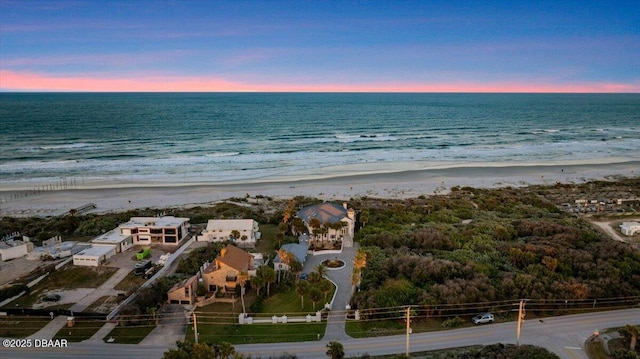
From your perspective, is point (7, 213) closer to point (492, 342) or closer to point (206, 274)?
point (206, 274)

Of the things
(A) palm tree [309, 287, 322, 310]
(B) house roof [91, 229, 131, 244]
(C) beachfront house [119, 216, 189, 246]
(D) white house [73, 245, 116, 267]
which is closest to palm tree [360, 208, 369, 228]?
(A) palm tree [309, 287, 322, 310]

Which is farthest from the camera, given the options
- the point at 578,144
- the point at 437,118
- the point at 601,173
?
the point at 437,118

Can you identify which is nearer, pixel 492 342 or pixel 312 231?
pixel 492 342

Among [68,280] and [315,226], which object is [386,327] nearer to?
[315,226]

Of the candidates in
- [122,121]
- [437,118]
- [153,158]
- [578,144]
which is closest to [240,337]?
[153,158]

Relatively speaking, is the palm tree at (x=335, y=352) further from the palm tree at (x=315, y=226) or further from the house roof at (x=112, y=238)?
the house roof at (x=112, y=238)

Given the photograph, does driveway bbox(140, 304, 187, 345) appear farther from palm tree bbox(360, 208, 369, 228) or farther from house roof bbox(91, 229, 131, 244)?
palm tree bbox(360, 208, 369, 228)

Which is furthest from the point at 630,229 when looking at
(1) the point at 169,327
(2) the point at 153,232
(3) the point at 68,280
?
(3) the point at 68,280
